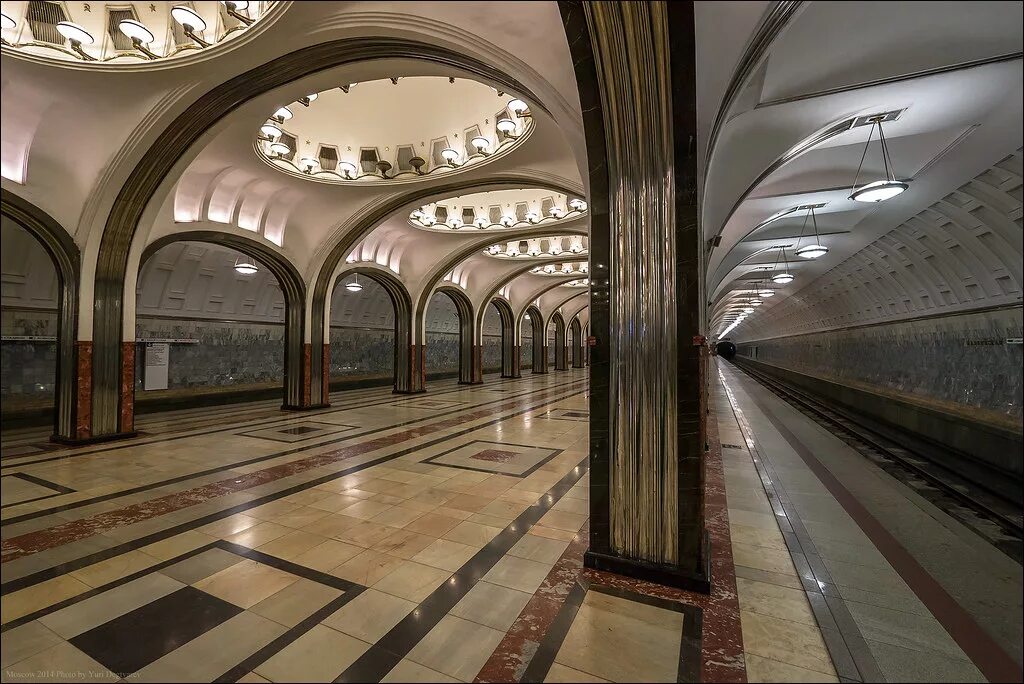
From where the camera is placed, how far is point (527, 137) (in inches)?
290

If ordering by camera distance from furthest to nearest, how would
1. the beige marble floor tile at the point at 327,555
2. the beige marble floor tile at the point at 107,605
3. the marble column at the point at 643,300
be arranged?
the beige marble floor tile at the point at 327,555 < the marble column at the point at 643,300 < the beige marble floor tile at the point at 107,605

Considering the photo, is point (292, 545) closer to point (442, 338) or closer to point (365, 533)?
point (365, 533)

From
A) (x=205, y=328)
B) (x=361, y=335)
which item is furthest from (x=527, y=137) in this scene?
(x=361, y=335)

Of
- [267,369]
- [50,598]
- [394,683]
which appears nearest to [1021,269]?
[394,683]

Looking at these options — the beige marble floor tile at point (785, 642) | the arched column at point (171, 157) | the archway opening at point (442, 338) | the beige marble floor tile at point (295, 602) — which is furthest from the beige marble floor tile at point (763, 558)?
the archway opening at point (442, 338)

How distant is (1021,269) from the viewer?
142 cm

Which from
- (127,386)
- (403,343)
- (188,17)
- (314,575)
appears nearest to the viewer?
(314,575)

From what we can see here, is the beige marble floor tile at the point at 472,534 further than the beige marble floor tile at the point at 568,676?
Yes

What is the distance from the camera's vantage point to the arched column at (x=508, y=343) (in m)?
22.4

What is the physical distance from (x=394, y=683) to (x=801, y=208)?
9.92m

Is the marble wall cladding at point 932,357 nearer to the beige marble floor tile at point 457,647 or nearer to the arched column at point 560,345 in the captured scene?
the beige marble floor tile at point 457,647

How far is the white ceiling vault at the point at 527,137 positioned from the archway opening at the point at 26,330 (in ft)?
6.14

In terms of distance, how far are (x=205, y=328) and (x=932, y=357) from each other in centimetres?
1661

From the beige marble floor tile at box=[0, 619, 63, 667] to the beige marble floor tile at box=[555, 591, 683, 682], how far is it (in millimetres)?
2716
